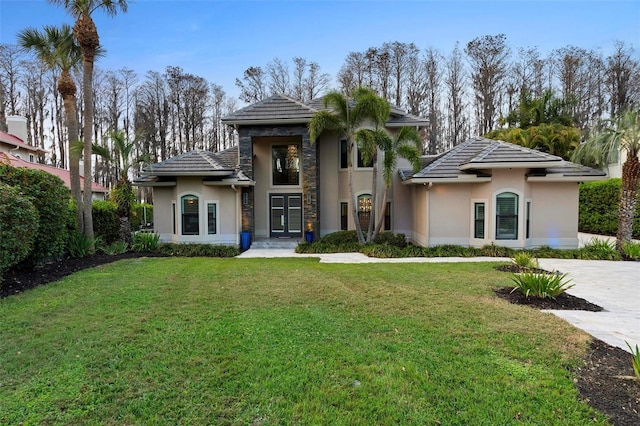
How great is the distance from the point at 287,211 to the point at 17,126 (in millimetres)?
24753

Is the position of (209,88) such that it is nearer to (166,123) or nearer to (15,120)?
(166,123)

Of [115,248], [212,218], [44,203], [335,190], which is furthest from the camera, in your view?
[335,190]

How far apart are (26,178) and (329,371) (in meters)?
9.46

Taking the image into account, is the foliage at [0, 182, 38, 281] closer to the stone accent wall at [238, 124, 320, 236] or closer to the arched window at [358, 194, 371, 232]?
the stone accent wall at [238, 124, 320, 236]


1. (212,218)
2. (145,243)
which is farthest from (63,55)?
(212,218)

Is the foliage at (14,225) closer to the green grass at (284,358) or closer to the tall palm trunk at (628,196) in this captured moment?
the green grass at (284,358)

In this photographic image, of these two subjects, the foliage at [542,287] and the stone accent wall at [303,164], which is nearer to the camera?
the foliage at [542,287]

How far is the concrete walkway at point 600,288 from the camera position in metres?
5.11

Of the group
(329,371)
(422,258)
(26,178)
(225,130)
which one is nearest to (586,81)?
(422,258)

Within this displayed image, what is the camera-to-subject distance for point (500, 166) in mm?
12258

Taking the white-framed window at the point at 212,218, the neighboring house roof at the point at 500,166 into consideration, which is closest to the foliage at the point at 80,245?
the white-framed window at the point at 212,218

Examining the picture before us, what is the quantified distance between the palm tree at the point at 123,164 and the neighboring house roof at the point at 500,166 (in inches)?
439

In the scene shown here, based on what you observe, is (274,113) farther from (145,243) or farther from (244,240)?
(145,243)

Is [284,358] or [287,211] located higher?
[287,211]
